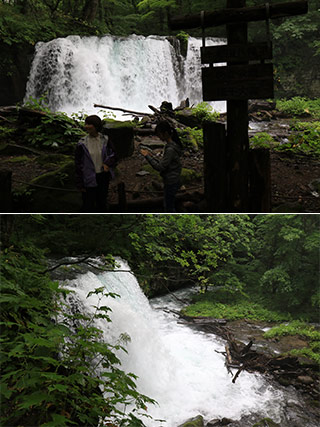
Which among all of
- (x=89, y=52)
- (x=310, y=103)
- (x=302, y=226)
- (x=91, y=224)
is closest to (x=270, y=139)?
(x=302, y=226)

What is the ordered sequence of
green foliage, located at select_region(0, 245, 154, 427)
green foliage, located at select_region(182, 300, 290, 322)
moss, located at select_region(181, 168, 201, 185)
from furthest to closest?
green foliage, located at select_region(182, 300, 290, 322)
moss, located at select_region(181, 168, 201, 185)
green foliage, located at select_region(0, 245, 154, 427)

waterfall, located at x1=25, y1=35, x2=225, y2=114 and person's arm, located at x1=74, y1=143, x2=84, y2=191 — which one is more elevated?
waterfall, located at x1=25, y1=35, x2=225, y2=114

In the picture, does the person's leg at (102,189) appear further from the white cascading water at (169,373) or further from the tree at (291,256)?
the tree at (291,256)

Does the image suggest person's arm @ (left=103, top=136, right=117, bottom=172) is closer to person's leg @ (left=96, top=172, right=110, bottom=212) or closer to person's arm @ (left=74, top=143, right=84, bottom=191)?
person's leg @ (left=96, top=172, right=110, bottom=212)

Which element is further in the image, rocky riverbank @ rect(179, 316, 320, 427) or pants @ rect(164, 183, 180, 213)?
rocky riverbank @ rect(179, 316, 320, 427)

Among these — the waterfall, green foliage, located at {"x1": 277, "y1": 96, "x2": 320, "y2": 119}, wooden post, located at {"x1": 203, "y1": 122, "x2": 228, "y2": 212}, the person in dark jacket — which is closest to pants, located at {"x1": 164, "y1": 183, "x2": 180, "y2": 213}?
the person in dark jacket

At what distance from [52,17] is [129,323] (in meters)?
15.0

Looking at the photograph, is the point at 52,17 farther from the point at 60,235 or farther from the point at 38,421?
the point at 38,421

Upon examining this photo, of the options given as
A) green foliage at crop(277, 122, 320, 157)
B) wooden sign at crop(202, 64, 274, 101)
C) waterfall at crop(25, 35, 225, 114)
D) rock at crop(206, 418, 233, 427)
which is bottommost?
rock at crop(206, 418, 233, 427)

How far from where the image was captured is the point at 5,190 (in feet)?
13.5

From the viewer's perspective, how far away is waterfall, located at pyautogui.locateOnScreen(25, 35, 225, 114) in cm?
1357

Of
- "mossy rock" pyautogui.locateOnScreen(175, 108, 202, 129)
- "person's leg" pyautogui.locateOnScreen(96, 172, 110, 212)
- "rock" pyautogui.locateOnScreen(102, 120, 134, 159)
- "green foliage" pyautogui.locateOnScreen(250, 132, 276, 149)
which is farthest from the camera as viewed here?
"mossy rock" pyautogui.locateOnScreen(175, 108, 202, 129)

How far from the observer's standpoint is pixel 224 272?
1139cm

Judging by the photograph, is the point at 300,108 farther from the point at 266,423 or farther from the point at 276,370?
the point at 266,423
